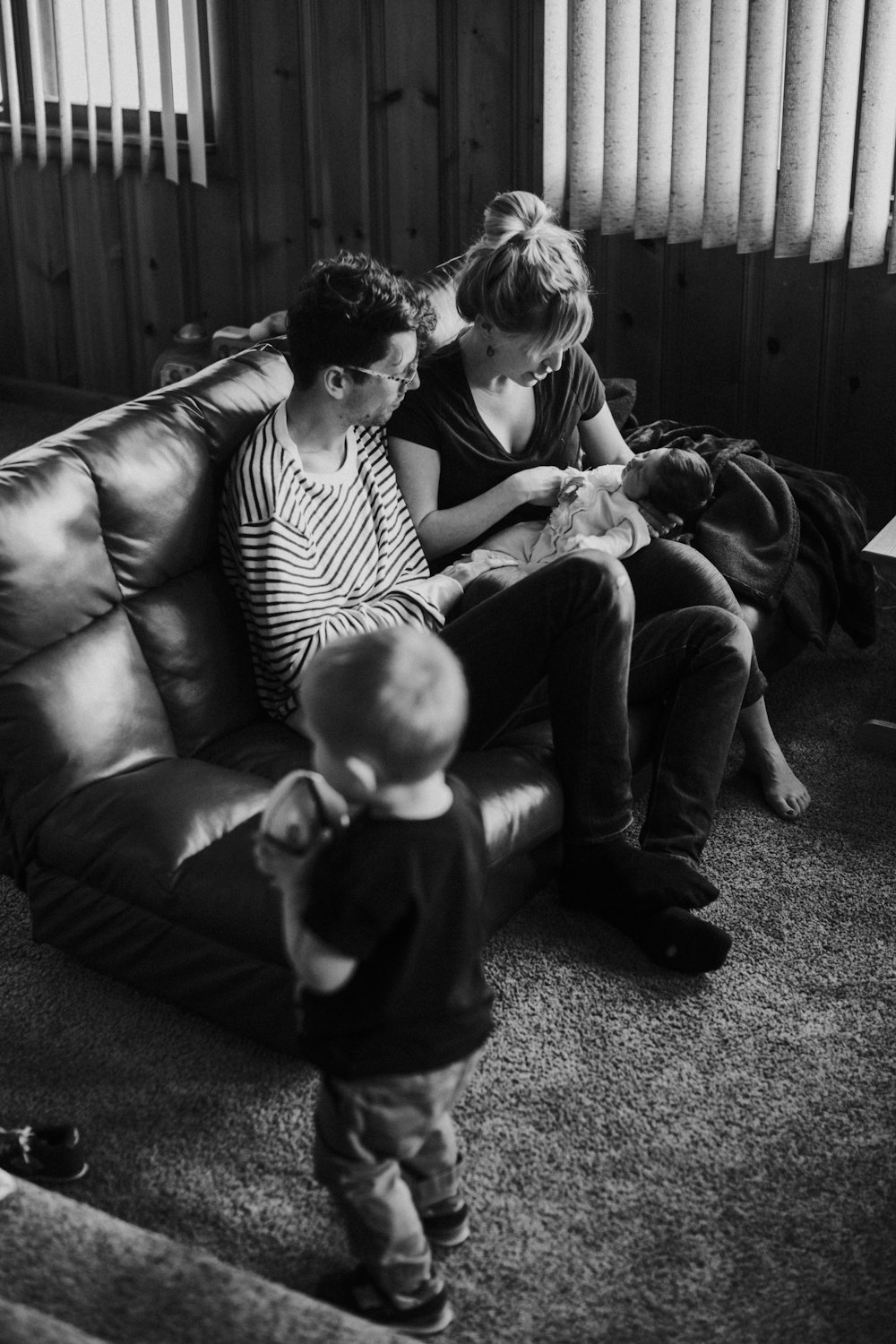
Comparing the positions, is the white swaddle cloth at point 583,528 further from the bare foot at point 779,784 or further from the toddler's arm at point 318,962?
the toddler's arm at point 318,962

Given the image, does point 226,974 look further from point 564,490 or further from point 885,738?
point 885,738

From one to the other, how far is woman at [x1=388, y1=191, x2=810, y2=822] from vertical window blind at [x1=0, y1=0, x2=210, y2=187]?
1942 millimetres

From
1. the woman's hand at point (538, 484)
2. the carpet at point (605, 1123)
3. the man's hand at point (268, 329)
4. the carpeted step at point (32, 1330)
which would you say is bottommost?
the carpet at point (605, 1123)

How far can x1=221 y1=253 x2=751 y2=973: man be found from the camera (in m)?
2.11

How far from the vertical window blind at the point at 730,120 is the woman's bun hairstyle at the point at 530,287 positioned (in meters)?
1.14

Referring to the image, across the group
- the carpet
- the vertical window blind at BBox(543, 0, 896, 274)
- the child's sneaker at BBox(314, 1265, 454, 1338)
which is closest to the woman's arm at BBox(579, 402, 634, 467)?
the carpet

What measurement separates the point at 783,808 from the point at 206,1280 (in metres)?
1.46

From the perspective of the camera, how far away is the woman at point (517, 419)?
2311 mm

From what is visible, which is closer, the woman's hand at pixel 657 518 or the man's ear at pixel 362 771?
the man's ear at pixel 362 771

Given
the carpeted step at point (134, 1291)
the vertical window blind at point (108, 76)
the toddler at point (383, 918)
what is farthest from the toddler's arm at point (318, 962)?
the vertical window blind at point (108, 76)

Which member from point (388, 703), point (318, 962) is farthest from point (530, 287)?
point (318, 962)

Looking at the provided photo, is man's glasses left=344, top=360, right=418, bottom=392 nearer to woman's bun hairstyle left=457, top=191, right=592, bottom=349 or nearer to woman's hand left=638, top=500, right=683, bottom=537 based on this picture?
woman's bun hairstyle left=457, top=191, right=592, bottom=349

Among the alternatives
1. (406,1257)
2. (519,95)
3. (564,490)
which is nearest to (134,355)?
(519,95)

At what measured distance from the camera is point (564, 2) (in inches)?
135
